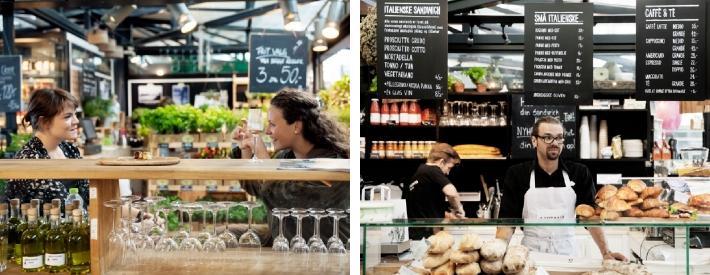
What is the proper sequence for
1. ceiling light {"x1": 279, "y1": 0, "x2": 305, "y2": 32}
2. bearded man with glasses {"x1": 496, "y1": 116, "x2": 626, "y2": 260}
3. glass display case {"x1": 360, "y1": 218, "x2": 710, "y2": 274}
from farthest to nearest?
ceiling light {"x1": 279, "y1": 0, "x2": 305, "y2": 32} → bearded man with glasses {"x1": 496, "y1": 116, "x2": 626, "y2": 260} → glass display case {"x1": 360, "y1": 218, "x2": 710, "y2": 274}

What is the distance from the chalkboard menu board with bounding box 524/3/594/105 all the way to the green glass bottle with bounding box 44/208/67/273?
11.5ft

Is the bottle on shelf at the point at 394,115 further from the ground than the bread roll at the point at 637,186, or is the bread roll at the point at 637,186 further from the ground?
the bottle on shelf at the point at 394,115

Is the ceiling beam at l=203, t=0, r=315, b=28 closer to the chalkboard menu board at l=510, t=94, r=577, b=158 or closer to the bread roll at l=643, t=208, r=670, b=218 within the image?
the chalkboard menu board at l=510, t=94, r=577, b=158

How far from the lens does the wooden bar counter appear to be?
2537mm

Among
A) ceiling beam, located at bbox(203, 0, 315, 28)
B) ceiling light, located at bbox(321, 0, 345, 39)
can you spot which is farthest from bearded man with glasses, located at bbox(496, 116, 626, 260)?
ceiling beam, located at bbox(203, 0, 315, 28)

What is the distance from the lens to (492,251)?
247 centimetres

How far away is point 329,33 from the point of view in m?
7.77

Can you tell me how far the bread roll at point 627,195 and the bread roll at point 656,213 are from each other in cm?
12

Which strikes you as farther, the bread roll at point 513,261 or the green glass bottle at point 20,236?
the green glass bottle at point 20,236

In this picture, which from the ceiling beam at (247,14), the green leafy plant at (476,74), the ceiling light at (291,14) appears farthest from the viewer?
the ceiling beam at (247,14)

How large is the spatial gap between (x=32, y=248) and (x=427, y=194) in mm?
3023

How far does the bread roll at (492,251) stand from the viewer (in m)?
2.47

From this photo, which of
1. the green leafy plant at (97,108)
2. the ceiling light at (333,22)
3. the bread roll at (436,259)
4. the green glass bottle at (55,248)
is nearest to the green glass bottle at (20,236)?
the green glass bottle at (55,248)

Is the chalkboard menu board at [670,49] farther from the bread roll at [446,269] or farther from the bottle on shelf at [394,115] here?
the bread roll at [446,269]
